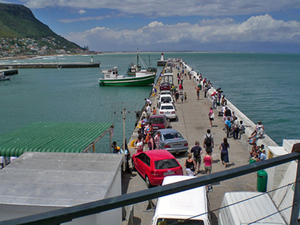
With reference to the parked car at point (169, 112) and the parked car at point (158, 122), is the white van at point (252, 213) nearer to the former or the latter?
the parked car at point (158, 122)

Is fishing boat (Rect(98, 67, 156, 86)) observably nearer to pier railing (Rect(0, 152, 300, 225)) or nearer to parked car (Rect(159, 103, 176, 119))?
parked car (Rect(159, 103, 176, 119))

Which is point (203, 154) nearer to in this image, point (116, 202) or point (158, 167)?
point (158, 167)

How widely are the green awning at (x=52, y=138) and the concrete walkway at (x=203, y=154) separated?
2.59m

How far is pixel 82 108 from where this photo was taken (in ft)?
130

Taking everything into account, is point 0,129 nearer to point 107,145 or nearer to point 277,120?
point 107,145

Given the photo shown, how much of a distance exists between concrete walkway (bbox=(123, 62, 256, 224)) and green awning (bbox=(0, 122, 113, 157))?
259 centimetres

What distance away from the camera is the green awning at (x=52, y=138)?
9.57 m

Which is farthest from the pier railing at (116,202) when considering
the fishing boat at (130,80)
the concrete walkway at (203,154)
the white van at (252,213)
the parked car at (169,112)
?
the fishing boat at (130,80)

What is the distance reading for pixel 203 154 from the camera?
49.3 ft

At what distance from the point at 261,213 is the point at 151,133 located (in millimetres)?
11481

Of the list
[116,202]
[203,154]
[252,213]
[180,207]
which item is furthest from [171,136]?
[116,202]

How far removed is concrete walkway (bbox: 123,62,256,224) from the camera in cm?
900

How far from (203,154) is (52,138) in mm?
8357

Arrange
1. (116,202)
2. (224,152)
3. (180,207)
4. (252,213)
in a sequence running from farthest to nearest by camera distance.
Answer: (224,152) < (180,207) < (252,213) < (116,202)
